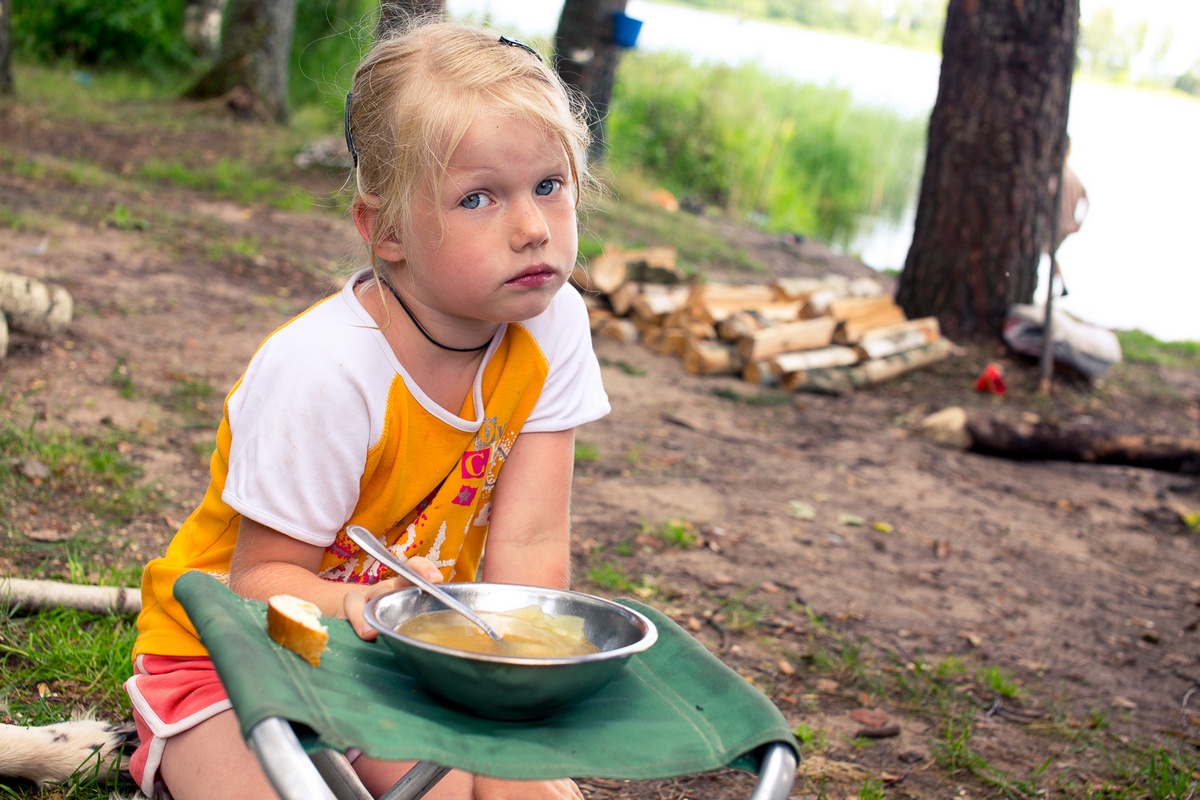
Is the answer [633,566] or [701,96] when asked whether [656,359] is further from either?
[701,96]

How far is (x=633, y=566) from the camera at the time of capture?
10.8ft

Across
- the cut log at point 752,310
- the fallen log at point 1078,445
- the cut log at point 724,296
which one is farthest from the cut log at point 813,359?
the fallen log at point 1078,445

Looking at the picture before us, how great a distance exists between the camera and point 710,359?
584 centimetres

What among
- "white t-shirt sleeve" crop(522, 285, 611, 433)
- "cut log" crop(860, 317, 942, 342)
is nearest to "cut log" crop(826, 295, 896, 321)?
"cut log" crop(860, 317, 942, 342)

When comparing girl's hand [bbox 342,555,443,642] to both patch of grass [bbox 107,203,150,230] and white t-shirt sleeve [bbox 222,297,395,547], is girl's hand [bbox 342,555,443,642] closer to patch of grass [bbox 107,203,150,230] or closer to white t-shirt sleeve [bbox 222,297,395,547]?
white t-shirt sleeve [bbox 222,297,395,547]

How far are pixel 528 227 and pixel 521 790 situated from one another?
2.75 ft

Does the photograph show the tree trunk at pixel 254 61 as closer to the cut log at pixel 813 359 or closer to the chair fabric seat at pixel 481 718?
the cut log at pixel 813 359

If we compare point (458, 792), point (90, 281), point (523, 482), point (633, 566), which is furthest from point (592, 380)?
point (90, 281)

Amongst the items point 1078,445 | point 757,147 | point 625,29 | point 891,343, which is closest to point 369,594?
point 1078,445

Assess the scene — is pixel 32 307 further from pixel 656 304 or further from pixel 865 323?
pixel 865 323

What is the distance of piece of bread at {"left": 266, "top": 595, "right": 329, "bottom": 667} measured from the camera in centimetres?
118

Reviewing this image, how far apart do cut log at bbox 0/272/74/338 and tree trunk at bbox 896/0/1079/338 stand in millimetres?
4873

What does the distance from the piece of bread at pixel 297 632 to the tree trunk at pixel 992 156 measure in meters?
5.68

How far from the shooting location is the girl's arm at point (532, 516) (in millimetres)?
1834
